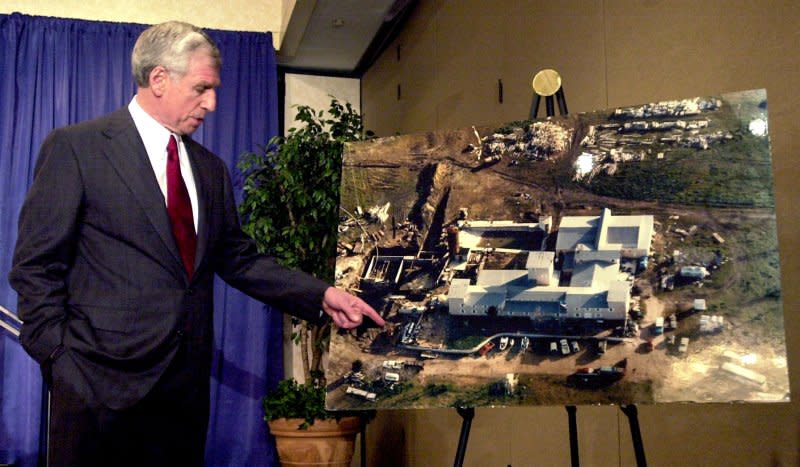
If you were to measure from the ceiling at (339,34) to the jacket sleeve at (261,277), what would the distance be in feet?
9.42

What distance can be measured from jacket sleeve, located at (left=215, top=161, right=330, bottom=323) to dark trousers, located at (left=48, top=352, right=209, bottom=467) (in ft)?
1.23

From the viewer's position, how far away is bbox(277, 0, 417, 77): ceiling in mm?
5145

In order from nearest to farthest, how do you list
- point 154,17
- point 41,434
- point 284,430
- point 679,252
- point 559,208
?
point 679,252
point 559,208
point 284,430
point 41,434
point 154,17

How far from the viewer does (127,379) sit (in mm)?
2006

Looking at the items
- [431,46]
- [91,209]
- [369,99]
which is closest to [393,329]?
[91,209]

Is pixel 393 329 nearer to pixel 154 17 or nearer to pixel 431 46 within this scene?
pixel 431 46

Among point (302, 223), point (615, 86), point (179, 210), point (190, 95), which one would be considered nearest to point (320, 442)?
point (302, 223)

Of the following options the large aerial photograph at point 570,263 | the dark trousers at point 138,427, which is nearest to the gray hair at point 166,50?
the large aerial photograph at point 570,263

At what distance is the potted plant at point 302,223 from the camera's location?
4.68 meters

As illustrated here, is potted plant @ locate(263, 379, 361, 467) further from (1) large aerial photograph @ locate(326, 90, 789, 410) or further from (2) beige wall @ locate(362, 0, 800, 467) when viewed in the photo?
(1) large aerial photograph @ locate(326, 90, 789, 410)

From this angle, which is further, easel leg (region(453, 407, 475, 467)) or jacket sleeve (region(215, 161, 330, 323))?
jacket sleeve (region(215, 161, 330, 323))

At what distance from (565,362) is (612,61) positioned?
1434 mm

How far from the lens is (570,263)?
6.86 ft

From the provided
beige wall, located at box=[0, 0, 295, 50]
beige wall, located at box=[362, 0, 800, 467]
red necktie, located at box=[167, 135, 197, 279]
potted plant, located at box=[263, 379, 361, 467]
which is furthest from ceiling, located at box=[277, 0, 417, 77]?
red necktie, located at box=[167, 135, 197, 279]
